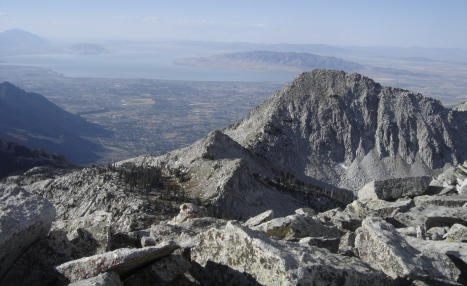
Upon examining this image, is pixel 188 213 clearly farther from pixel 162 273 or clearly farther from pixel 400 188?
pixel 162 273

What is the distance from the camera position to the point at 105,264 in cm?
1020

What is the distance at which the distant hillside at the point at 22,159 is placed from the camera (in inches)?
5974

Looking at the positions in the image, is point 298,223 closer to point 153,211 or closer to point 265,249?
point 265,249

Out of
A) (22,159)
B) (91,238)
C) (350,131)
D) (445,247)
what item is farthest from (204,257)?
(22,159)

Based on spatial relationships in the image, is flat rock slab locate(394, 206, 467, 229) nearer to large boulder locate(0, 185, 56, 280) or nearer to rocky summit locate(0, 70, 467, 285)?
rocky summit locate(0, 70, 467, 285)

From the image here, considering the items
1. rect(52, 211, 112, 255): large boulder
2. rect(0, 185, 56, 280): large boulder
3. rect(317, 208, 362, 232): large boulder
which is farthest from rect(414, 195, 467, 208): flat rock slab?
rect(0, 185, 56, 280): large boulder

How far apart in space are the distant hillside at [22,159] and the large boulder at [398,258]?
475 feet

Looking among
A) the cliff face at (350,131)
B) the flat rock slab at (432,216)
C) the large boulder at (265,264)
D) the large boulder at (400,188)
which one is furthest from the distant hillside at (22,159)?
the large boulder at (265,264)

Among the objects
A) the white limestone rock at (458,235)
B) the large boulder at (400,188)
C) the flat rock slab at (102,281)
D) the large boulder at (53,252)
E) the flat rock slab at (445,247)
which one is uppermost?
the flat rock slab at (102,281)

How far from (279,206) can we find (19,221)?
61984 mm

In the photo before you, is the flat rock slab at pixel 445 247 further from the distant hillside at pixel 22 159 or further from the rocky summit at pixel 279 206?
the distant hillside at pixel 22 159

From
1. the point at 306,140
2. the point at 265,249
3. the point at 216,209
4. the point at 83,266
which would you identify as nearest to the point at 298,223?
the point at 265,249

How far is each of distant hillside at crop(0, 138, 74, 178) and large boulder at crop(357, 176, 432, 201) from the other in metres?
132

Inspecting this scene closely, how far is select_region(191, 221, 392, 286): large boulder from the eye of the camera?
983cm
